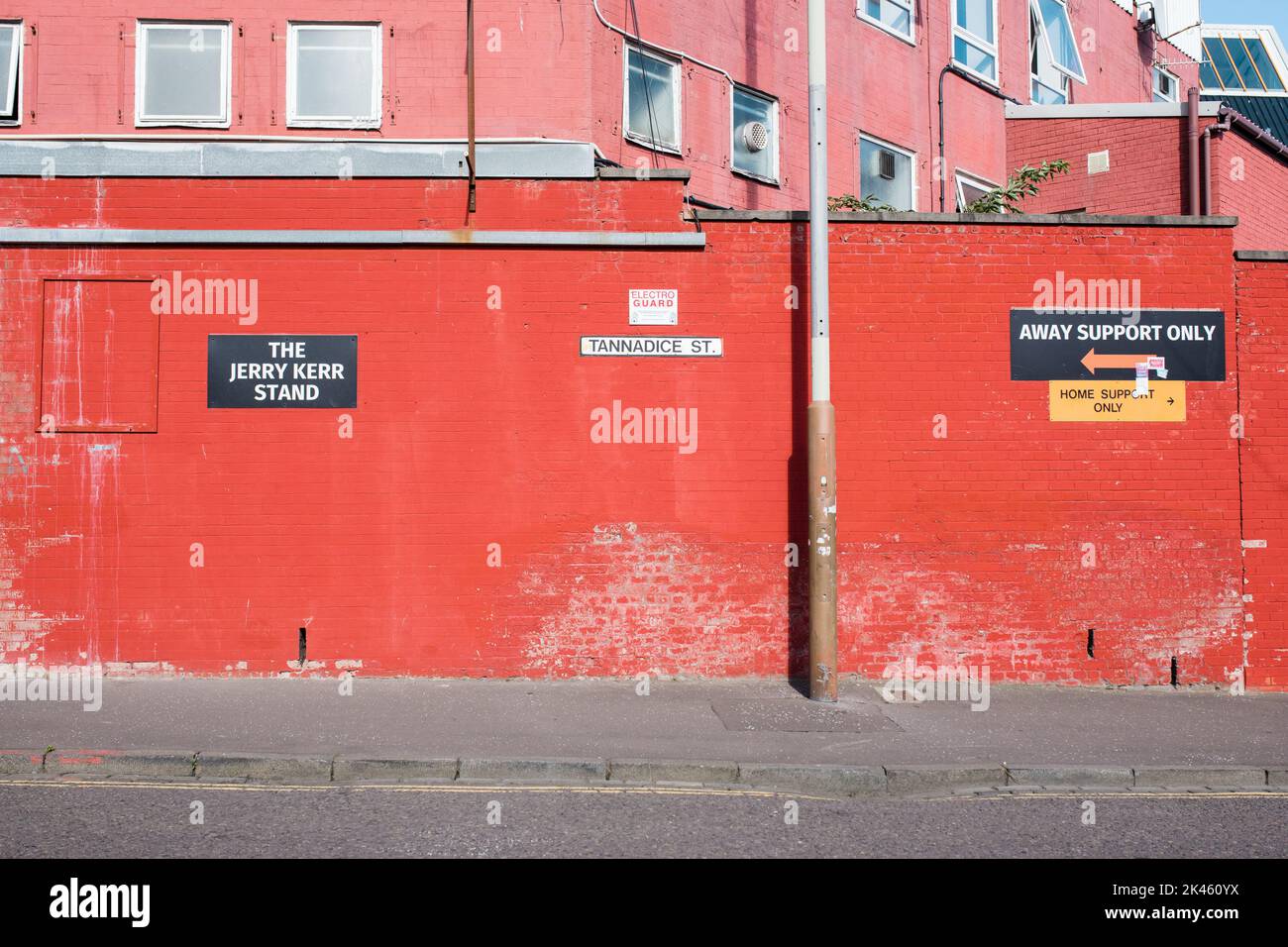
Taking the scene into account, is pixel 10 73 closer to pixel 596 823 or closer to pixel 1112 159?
pixel 596 823

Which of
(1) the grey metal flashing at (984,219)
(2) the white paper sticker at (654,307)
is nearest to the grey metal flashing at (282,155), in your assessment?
(2) the white paper sticker at (654,307)

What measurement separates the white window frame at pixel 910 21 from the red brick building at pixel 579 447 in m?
6.18

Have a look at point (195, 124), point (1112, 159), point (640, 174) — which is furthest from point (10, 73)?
point (1112, 159)

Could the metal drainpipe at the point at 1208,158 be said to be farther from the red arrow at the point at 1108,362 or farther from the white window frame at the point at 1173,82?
the white window frame at the point at 1173,82

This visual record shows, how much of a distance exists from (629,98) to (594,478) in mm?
4857

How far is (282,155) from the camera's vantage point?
11172mm

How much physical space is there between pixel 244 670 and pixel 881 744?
5685 millimetres

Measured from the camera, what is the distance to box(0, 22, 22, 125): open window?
1111 centimetres

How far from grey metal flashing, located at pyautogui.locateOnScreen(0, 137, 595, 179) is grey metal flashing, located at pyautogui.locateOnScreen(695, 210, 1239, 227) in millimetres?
1775

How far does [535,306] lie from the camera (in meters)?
10.1

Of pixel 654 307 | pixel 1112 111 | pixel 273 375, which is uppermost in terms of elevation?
pixel 1112 111
